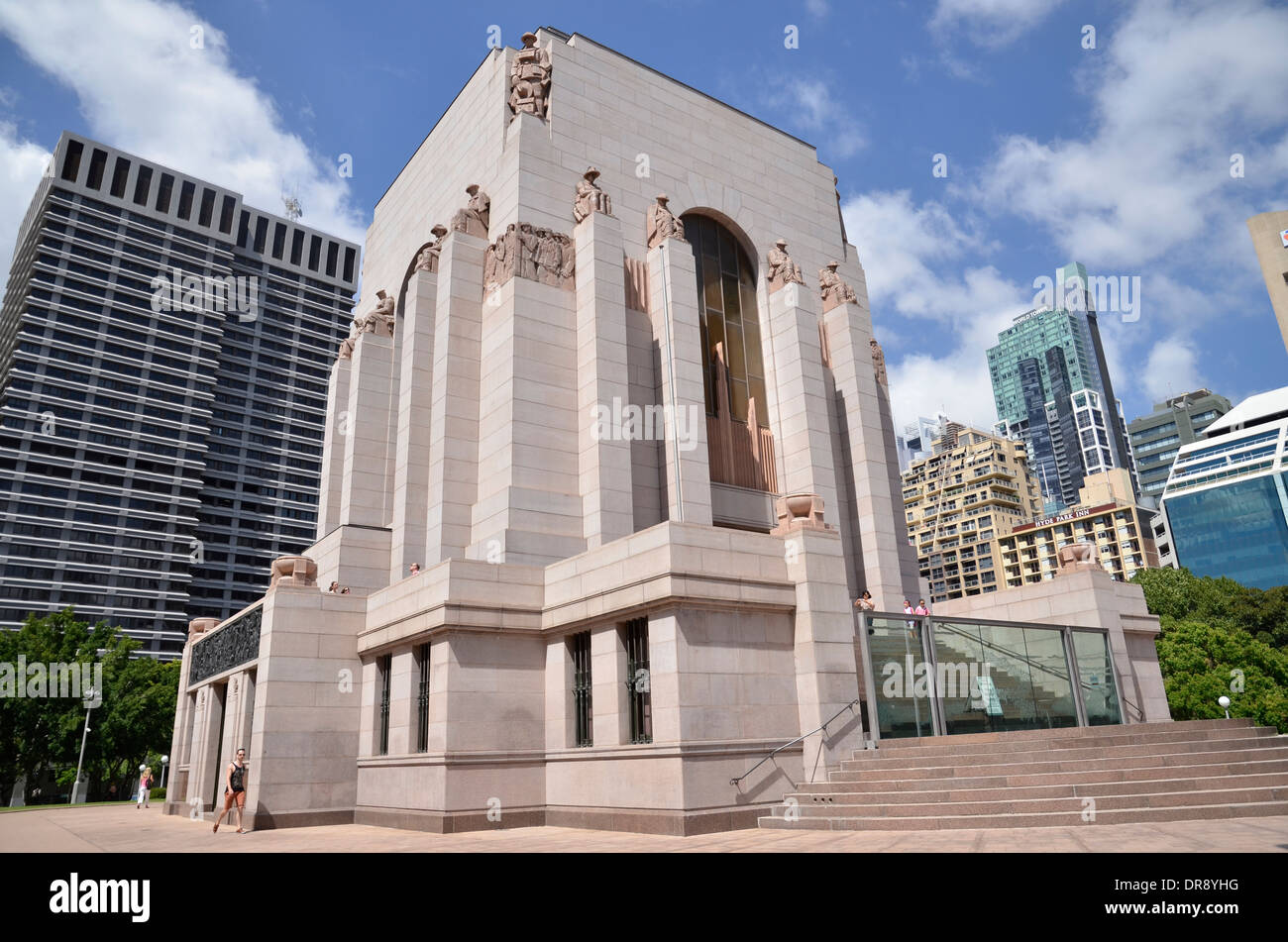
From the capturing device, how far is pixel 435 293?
33.6m

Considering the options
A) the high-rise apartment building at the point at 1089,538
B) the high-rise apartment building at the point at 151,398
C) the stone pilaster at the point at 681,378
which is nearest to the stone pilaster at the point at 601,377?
the stone pilaster at the point at 681,378

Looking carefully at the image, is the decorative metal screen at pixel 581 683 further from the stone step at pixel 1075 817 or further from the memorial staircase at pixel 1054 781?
the stone step at pixel 1075 817

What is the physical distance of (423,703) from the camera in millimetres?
22109

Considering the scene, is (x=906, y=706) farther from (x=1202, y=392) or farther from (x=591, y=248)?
(x=1202, y=392)

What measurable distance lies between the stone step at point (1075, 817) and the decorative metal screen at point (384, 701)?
13.6m

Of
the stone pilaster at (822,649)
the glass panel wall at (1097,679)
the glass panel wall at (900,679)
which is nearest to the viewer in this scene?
the stone pilaster at (822,649)

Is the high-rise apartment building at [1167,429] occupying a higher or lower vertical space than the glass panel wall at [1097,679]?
higher

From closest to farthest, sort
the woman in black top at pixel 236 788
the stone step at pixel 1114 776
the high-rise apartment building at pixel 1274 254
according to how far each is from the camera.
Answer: the stone step at pixel 1114 776, the woman in black top at pixel 236 788, the high-rise apartment building at pixel 1274 254

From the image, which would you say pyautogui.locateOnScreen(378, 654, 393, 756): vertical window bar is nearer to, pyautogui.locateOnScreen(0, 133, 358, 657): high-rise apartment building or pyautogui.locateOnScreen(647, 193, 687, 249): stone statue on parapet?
pyautogui.locateOnScreen(647, 193, 687, 249): stone statue on parapet

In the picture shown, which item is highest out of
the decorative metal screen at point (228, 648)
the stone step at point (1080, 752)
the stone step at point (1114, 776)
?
the decorative metal screen at point (228, 648)

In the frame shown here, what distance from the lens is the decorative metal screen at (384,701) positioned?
927 inches

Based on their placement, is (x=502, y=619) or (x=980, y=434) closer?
(x=502, y=619)
